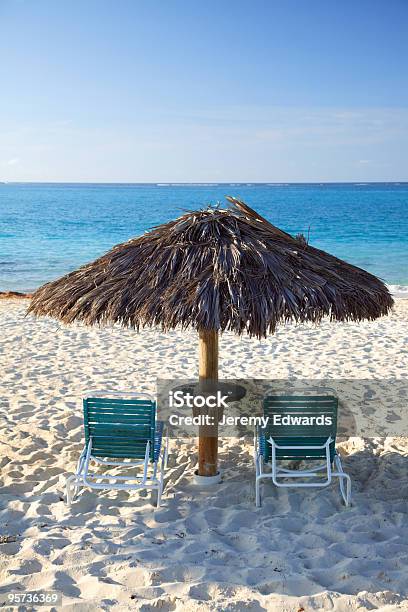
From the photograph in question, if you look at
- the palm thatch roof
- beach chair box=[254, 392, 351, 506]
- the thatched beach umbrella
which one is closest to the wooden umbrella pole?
the thatched beach umbrella

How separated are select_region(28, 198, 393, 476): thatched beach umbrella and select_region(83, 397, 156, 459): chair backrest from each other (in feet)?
1.85

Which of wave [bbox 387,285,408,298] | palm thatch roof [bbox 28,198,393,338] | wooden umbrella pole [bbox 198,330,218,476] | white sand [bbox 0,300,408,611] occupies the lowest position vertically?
wave [bbox 387,285,408,298]

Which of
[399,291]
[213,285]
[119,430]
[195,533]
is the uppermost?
[213,285]

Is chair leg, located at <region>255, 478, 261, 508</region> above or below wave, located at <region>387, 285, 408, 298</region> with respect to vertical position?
above

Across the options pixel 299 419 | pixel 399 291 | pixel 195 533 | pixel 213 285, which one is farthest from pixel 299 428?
pixel 399 291

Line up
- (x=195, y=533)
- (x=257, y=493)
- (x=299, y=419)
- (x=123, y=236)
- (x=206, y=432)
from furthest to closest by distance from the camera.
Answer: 1. (x=123, y=236)
2. (x=206, y=432)
3. (x=299, y=419)
4. (x=257, y=493)
5. (x=195, y=533)

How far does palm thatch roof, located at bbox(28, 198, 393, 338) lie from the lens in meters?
4.04

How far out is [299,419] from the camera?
4.48 m

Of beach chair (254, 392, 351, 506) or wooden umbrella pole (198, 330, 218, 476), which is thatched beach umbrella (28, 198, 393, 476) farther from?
beach chair (254, 392, 351, 506)

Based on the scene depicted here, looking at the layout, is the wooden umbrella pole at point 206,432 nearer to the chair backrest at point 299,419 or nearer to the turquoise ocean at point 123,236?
the chair backrest at point 299,419

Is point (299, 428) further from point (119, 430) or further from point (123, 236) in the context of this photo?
point (123, 236)

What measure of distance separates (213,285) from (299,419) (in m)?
1.25

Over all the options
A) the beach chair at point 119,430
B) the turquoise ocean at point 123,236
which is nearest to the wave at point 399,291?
the turquoise ocean at point 123,236

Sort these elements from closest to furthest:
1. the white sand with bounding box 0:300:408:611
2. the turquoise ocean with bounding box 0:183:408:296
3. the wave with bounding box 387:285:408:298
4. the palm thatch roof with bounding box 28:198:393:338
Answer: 1. the white sand with bounding box 0:300:408:611
2. the palm thatch roof with bounding box 28:198:393:338
3. the wave with bounding box 387:285:408:298
4. the turquoise ocean with bounding box 0:183:408:296
